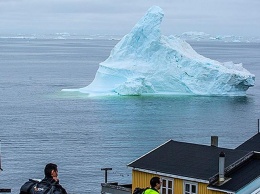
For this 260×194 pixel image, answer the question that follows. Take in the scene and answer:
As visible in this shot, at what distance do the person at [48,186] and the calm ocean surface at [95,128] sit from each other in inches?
1056

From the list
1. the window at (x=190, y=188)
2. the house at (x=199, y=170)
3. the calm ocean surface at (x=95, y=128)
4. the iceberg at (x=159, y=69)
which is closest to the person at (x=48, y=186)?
the house at (x=199, y=170)

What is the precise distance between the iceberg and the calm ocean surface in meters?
1.34

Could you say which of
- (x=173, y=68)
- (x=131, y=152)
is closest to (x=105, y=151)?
(x=131, y=152)

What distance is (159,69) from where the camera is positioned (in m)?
69.1

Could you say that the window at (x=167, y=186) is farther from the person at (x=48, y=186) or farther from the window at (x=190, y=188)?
the person at (x=48, y=186)

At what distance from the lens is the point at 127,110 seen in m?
66.2

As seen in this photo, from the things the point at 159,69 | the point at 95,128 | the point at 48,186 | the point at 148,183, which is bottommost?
the point at 48,186

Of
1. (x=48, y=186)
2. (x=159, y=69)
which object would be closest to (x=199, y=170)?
(x=48, y=186)

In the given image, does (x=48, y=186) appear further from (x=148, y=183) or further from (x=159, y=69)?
(x=159, y=69)

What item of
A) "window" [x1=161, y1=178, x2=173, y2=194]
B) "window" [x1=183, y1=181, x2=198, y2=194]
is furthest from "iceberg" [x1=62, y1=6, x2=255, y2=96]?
"window" [x1=183, y1=181, x2=198, y2=194]

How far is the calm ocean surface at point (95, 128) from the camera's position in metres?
39.9

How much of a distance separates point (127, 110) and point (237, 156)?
47.1m

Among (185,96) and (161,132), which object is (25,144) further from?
(185,96)

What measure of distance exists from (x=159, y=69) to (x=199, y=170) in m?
50.6
